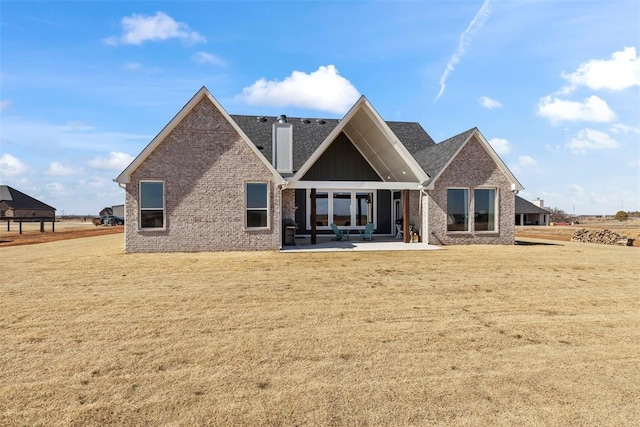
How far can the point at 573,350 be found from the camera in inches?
213

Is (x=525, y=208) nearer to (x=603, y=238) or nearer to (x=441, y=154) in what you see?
(x=603, y=238)

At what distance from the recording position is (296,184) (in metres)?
17.0

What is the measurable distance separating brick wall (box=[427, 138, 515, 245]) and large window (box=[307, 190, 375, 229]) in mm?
5128

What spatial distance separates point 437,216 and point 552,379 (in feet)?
46.2

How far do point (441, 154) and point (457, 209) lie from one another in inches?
113

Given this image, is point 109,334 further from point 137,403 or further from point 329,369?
point 329,369

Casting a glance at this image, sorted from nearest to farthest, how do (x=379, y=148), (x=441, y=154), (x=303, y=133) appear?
(x=441, y=154) < (x=379, y=148) < (x=303, y=133)

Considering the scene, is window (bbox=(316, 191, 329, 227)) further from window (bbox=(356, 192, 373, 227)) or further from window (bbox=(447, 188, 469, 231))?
window (bbox=(447, 188, 469, 231))

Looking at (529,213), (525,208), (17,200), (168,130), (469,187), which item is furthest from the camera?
(17,200)

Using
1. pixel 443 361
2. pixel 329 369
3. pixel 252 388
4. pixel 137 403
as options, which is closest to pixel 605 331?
pixel 443 361

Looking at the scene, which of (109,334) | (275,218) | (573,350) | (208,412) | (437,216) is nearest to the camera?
(208,412)

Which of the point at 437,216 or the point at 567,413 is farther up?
the point at 437,216

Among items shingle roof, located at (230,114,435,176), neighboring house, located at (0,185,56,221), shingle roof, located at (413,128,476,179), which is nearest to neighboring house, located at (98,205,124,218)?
neighboring house, located at (0,185,56,221)

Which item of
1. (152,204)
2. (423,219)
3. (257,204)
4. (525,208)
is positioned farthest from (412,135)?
(525,208)
